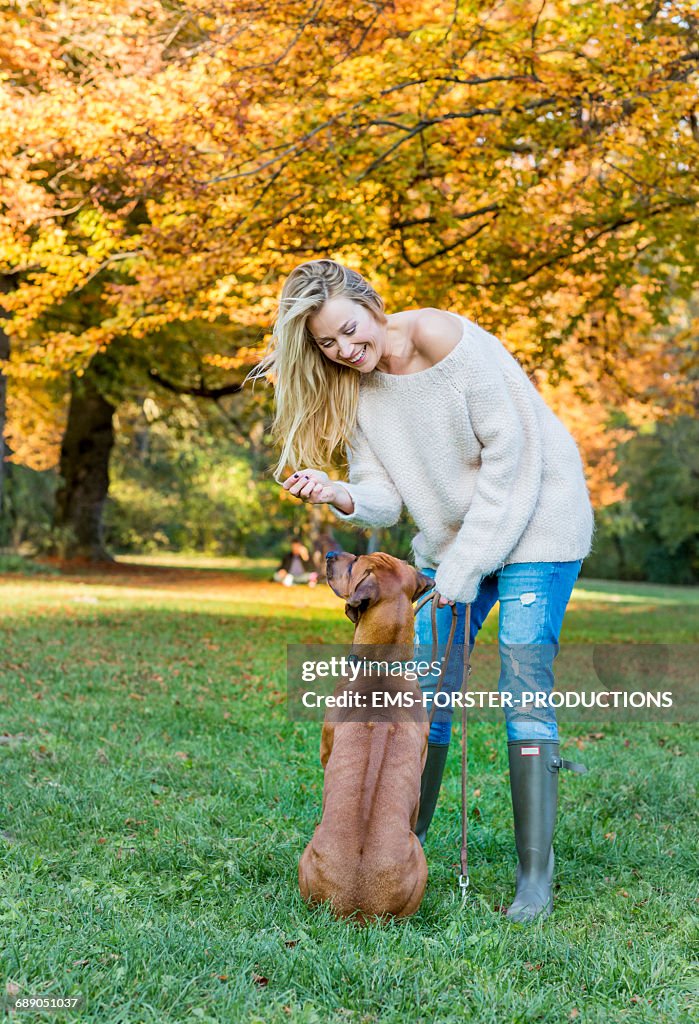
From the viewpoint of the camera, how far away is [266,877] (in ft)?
11.7

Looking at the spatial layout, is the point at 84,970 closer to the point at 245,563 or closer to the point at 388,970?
the point at 388,970

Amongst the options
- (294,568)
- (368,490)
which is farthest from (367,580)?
(294,568)

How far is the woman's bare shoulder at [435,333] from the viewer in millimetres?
3430

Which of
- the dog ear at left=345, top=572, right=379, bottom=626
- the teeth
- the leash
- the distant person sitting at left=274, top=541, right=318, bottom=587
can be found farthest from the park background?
the distant person sitting at left=274, top=541, right=318, bottom=587

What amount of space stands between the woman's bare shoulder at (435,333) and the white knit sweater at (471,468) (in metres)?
0.04

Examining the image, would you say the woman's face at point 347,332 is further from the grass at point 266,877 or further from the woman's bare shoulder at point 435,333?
the grass at point 266,877

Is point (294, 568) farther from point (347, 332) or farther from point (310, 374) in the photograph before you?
point (347, 332)

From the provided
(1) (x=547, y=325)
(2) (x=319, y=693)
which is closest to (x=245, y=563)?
(1) (x=547, y=325)

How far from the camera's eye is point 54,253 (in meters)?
10.0

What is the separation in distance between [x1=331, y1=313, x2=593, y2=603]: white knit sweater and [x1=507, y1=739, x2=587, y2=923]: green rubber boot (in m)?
0.57

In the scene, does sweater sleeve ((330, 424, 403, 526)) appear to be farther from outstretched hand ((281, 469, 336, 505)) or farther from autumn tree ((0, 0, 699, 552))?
autumn tree ((0, 0, 699, 552))

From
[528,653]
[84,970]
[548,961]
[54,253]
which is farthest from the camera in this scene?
[54,253]

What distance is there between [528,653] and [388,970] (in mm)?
→ 1164

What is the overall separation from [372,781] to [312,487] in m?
0.93
